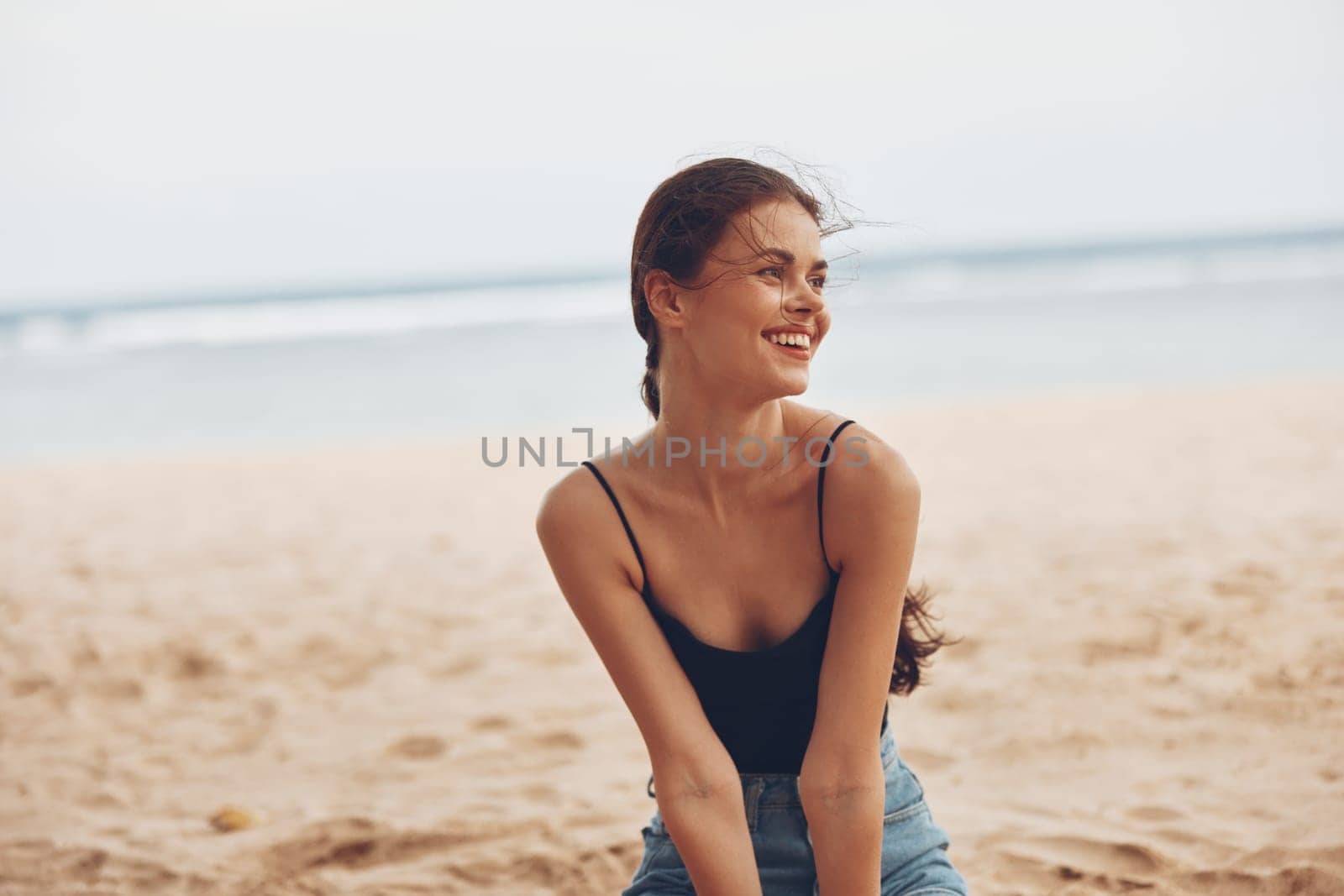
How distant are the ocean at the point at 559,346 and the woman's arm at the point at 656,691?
0.78m

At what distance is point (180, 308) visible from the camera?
2136cm

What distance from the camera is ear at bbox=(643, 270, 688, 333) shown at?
174 centimetres

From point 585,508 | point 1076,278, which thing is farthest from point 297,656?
point 1076,278

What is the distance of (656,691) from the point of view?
1771 mm

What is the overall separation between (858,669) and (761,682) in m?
0.17

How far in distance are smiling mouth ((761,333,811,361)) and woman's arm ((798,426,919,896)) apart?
0.16m

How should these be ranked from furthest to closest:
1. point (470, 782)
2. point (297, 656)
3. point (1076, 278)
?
point (1076, 278) < point (297, 656) < point (470, 782)

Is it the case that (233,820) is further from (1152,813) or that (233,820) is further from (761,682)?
(1152,813)

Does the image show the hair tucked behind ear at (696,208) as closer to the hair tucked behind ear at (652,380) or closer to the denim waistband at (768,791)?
the hair tucked behind ear at (652,380)

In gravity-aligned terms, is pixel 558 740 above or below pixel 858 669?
below

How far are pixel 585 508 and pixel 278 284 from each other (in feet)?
76.2

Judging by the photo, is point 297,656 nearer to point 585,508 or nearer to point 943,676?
point 943,676

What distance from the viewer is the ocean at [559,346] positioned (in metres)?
10.1

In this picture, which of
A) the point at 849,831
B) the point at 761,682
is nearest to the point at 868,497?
the point at 761,682
